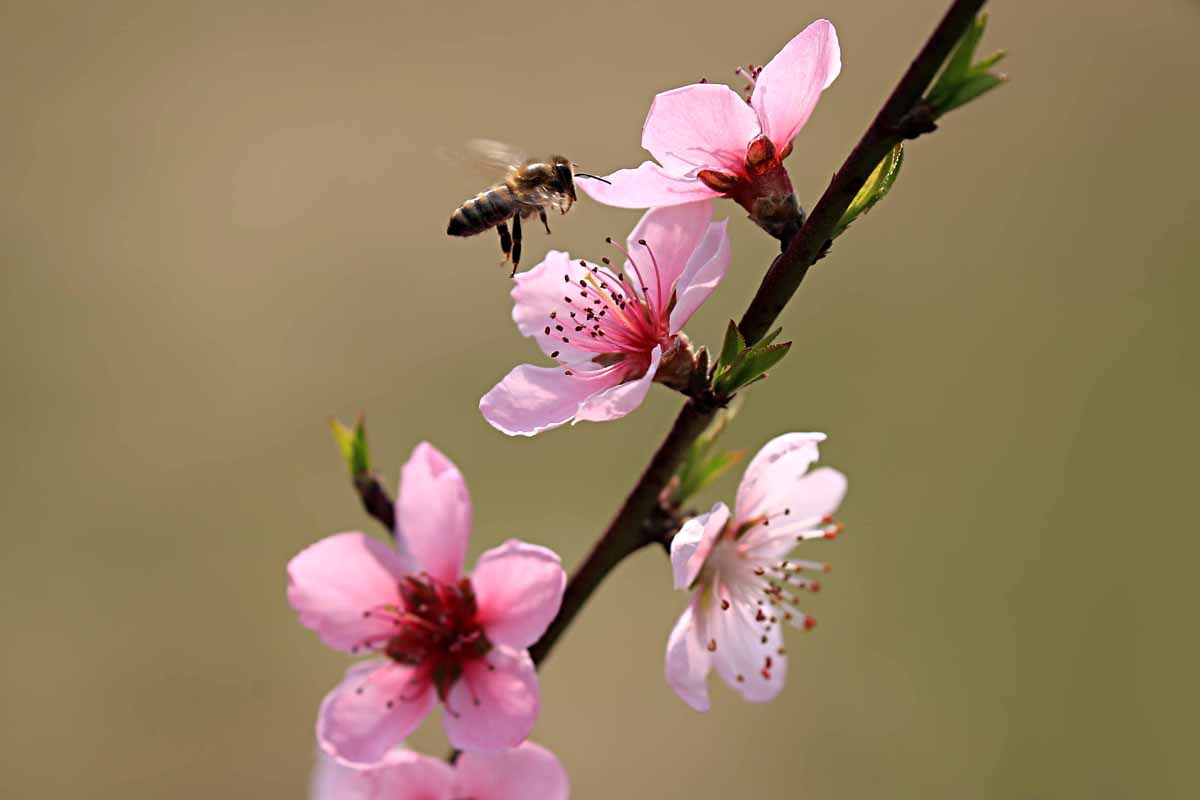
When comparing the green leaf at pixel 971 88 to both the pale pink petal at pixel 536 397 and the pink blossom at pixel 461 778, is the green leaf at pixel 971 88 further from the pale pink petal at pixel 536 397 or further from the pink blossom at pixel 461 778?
the pink blossom at pixel 461 778

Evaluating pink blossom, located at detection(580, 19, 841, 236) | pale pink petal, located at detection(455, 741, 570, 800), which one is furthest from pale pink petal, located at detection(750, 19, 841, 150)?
pale pink petal, located at detection(455, 741, 570, 800)

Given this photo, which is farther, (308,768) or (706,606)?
(308,768)

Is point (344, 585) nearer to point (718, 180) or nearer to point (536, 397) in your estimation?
point (536, 397)

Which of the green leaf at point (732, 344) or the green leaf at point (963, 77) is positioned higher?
the green leaf at point (963, 77)

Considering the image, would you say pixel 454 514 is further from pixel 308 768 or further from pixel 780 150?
pixel 308 768

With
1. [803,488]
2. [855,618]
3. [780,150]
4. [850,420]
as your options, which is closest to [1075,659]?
[855,618]

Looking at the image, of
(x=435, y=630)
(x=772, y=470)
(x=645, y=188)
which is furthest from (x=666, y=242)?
(x=435, y=630)

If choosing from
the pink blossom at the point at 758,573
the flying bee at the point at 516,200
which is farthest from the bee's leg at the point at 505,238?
the pink blossom at the point at 758,573
